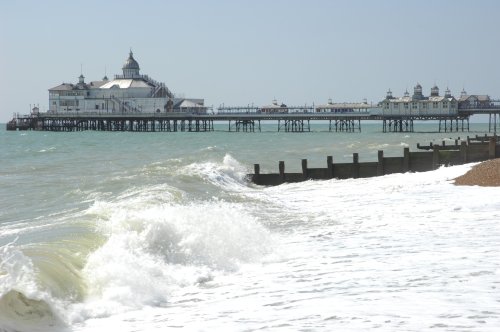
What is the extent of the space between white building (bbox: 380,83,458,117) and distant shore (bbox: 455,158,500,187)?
7386 centimetres

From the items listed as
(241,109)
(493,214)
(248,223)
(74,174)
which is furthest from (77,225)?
(241,109)

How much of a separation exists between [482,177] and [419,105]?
251ft

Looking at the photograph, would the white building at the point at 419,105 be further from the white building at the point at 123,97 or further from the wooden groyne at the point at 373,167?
the wooden groyne at the point at 373,167

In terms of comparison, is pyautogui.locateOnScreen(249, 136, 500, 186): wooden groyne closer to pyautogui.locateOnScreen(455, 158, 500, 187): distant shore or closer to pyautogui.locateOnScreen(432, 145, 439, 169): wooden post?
pyautogui.locateOnScreen(432, 145, 439, 169): wooden post

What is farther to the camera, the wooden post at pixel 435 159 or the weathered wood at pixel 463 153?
the weathered wood at pixel 463 153

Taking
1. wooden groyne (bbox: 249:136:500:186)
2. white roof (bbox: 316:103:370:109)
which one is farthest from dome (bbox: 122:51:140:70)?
wooden groyne (bbox: 249:136:500:186)

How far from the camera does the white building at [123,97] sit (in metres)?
118

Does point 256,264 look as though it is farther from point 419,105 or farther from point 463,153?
point 419,105

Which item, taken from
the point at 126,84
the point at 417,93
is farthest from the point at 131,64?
the point at 417,93

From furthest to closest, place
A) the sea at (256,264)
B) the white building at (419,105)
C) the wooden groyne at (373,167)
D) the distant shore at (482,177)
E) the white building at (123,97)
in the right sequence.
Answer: the white building at (123,97)
the white building at (419,105)
the wooden groyne at (373,167)
the distant shore at (482,177)
the sea at (256,264)

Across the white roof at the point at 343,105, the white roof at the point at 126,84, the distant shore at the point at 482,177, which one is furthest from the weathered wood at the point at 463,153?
the white roof at the point at 126,84

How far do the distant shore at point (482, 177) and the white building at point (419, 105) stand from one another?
7386 centimetres

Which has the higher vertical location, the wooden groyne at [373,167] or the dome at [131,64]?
the dome at [131,64]

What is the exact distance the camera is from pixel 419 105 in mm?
95188
